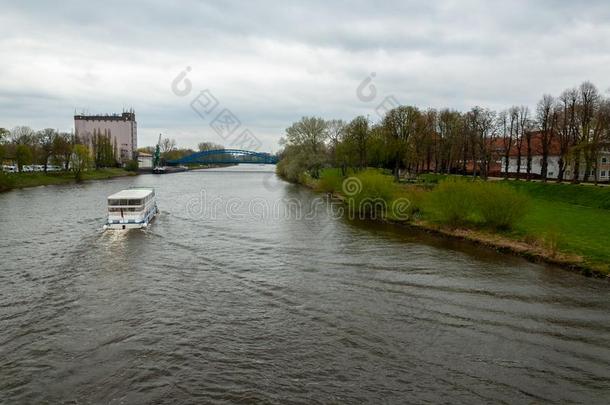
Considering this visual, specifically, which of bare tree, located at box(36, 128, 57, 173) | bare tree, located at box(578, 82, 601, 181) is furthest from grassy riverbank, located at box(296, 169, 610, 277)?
bare tree, located at box(36, 128, 57, 173)

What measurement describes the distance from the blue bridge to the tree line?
85599mm

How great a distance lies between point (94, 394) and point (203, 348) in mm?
3565

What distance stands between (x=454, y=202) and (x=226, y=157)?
163999 mm

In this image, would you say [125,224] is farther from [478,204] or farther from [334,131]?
[334,131]

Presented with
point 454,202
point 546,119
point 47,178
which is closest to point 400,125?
point 546,119

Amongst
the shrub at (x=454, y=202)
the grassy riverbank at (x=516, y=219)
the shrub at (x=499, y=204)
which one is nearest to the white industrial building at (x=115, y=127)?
the grassy riverbank at (x=516, y=219)

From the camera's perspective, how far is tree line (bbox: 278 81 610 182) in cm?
5278

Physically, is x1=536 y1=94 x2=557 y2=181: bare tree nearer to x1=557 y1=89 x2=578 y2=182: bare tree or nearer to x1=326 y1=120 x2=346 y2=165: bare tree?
x1=557 y1=89 x2=578 y2=182: bare tree

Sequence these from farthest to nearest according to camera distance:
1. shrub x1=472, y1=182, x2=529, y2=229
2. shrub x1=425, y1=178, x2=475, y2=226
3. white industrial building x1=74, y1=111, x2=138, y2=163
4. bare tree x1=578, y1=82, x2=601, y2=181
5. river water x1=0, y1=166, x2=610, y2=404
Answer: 1. white industrial building x1=74, y1=111, x2=138, y2=163
2. bare tree x1=578, y1=82, x2=601, y2=181
3. shrub x1=425, y1=178, x2=475, y2=226
4. shrub x1=472, y1=182, x2=529, y2=229
5. river water x1=0, y1=166, x2=610, y2=404

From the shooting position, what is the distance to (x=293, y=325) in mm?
16062

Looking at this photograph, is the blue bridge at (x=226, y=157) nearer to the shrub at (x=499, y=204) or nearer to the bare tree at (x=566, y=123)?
the bare tree at (x=566, y=123)

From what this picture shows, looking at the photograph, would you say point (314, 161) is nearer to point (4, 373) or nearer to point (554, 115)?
point (554, 115)

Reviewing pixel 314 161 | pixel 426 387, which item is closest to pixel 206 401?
pixel 426 387

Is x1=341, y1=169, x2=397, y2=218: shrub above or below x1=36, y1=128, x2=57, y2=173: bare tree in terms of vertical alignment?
below
